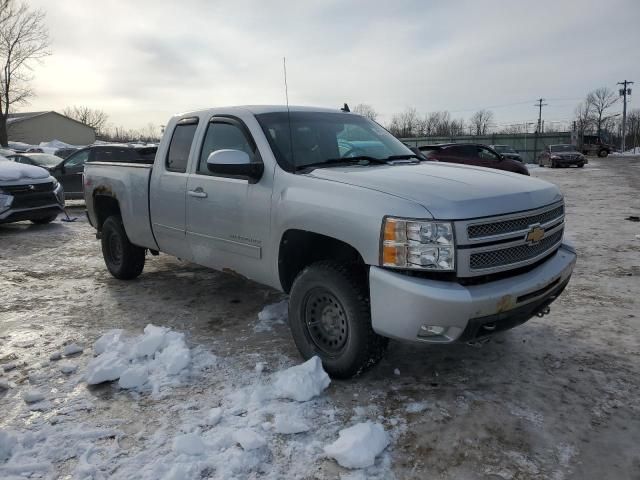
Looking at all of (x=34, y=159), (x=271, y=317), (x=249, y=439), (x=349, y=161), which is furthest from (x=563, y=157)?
(x=249, y=439)

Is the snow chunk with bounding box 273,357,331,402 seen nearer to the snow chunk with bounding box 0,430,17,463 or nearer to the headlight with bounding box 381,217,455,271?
the headlight with bounding box 381,217,455,271

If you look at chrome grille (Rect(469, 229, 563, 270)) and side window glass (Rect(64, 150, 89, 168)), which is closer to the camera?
chrome grille (Rect(469, 229, 563, 270))

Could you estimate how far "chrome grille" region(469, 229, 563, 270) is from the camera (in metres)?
2.92

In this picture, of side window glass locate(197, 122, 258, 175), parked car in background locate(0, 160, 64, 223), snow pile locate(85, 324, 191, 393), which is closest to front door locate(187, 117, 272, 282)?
side window glass locate(197, 122, 258, 175)

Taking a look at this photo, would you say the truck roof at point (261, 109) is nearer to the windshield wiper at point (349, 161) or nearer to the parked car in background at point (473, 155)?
the windshield wiper at point (349, 161)

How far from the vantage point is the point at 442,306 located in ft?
9.11

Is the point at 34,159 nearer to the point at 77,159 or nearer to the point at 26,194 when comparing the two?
the point at 77,159

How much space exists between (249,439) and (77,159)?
43.2 feet

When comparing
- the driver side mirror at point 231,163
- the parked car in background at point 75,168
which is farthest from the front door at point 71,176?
the driver side mirror at point 231,163

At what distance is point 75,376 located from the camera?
3.61 m

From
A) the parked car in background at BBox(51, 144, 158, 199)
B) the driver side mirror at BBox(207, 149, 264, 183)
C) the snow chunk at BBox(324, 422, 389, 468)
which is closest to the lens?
the snow chunk at BBox(324, 422, 389, 468)

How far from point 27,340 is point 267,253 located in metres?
2.28

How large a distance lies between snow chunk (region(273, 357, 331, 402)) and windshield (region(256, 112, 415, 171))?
4.64 ft

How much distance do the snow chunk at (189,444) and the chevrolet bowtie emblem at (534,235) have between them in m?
2.25
